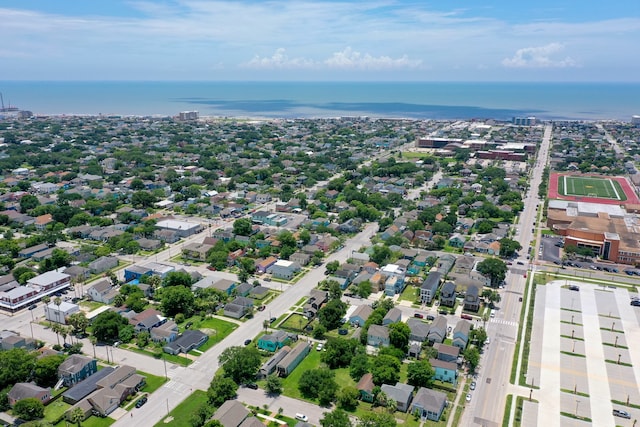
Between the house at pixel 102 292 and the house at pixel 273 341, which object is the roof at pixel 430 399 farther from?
the house at pixel 102 292

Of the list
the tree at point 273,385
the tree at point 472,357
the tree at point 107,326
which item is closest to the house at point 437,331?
the tree at point 472,357

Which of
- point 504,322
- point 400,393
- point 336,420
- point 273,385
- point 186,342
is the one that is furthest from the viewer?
point 504,322

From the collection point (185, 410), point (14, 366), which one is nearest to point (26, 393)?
point (14, 366)

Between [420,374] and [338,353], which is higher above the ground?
[420,374]

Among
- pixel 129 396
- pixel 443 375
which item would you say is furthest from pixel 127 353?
pixel 443 375

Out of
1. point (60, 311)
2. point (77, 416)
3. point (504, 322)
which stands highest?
point (60, 311)

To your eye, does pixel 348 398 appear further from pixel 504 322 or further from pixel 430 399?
pixel 504 322

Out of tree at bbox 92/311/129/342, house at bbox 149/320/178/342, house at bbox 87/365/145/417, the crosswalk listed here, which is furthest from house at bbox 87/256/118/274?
the crosswalk

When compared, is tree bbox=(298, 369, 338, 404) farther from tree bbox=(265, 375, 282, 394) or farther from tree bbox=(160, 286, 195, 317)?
tree bbox=(160, 286, 195, 317)
